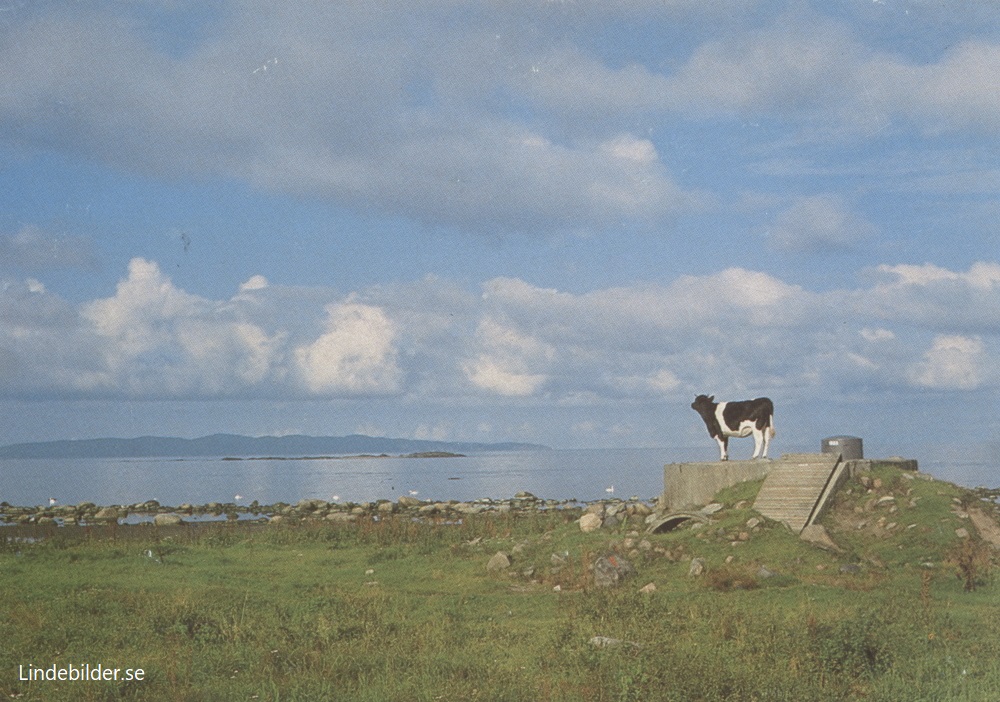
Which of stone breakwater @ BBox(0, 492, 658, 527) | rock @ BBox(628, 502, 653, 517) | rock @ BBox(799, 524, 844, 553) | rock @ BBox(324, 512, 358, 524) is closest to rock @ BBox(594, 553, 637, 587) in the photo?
rock @ BBox(799, 524, 844, 553)

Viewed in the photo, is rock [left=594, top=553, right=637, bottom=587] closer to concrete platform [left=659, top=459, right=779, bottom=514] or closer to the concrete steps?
the concrete steps

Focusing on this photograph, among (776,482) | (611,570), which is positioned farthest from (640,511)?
(611,570)

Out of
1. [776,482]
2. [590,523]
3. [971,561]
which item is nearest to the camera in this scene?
[971,561]

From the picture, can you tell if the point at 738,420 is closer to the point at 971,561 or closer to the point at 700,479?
the point at 700,479

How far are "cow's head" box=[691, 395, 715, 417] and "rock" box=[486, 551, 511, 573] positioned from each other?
27.0ft

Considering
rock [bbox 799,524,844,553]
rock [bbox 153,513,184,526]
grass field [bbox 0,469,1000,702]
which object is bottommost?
rock [bbox 153,513,184,526]

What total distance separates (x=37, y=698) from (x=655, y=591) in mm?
10531

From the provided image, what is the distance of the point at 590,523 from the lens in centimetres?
2552

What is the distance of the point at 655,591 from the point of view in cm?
1766

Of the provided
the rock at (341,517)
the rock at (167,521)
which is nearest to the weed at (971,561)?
the rock at (341,517)

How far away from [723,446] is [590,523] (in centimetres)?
464

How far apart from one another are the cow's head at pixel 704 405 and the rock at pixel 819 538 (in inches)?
260

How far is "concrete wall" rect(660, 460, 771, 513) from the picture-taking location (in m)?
25.4

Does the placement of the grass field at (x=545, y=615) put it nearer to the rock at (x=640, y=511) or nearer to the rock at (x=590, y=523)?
the rock at (x=590, y=523)
